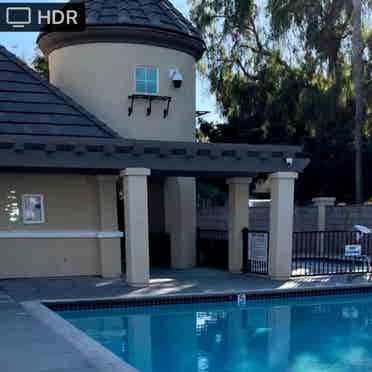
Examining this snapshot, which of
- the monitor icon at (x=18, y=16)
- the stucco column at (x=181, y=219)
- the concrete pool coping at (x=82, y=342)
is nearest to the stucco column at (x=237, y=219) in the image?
the stucco column at (x=181, y=219)

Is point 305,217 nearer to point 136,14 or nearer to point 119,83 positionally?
point 119,83

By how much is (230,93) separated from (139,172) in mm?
14574

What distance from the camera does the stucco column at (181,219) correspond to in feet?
50.7

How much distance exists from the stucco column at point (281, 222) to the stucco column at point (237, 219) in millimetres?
1735

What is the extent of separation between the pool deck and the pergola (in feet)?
2.51

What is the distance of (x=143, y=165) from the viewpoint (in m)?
11.9

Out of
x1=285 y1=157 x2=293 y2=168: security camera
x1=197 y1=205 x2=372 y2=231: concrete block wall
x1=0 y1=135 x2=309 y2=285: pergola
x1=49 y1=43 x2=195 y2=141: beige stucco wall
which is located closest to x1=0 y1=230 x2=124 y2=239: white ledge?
x1=0 y1=135 x2=309 y2=285: pergola

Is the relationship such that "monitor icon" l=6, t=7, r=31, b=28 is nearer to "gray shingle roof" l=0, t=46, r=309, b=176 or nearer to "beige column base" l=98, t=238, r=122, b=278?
"gray shingle roof" l=0, t=46, r=309, b=176

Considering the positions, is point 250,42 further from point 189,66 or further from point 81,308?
point 81,308

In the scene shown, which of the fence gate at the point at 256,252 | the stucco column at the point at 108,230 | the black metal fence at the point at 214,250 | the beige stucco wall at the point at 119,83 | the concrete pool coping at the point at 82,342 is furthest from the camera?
the black metal fence at the point at 214,250

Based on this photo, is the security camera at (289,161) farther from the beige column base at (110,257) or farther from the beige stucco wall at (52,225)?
the beige stucco wall at (52,225)

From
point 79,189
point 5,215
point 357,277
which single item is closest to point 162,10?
point 79,189

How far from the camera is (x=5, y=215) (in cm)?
1291

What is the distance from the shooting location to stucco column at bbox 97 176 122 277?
44.2 feet
